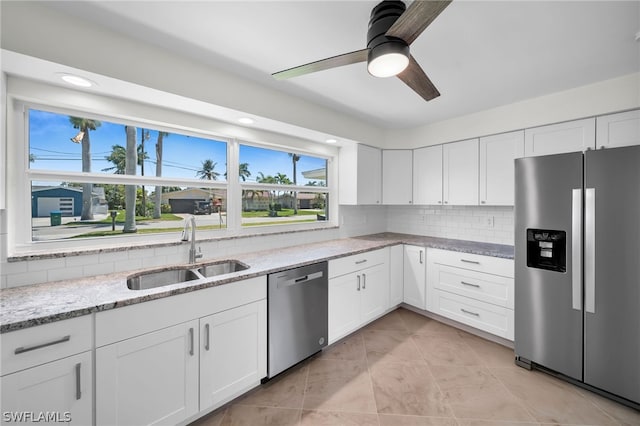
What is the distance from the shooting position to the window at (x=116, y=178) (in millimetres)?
1698

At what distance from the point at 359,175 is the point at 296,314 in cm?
192

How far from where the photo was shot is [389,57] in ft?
3.97

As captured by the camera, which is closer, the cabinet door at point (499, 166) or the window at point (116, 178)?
the window at point (116, 178)

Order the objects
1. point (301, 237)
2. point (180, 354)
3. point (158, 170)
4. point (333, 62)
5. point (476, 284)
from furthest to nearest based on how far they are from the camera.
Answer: point (301, 237)
point (476, 284)
point (158, 170)
point (180, 354)
point (333, 62)

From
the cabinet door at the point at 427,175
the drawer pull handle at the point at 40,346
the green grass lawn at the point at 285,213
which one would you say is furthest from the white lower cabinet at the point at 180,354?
the cabinet door at the point at 427,175

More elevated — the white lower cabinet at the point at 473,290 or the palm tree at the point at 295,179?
the palm tree at the point at 295,179

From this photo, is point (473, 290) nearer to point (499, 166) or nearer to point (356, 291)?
point (356, 291)

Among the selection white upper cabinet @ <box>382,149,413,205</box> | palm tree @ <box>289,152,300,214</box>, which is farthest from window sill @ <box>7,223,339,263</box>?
white upper cabinet @ <box>382,149,413,205</box>

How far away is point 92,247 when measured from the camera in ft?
5.93

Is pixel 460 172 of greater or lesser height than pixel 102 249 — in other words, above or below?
above

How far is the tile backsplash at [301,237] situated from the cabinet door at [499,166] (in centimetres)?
31

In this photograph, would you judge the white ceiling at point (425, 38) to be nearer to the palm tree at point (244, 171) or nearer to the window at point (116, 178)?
the window at point (116, 178)

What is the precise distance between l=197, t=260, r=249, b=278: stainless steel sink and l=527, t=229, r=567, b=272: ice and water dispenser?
236cm

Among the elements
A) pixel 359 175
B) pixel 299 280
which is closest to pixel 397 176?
pixel 359 175
